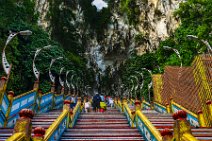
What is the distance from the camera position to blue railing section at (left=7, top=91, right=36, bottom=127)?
10.8 meters

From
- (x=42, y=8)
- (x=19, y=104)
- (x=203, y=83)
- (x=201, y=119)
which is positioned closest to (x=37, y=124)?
(x=19, y=104)

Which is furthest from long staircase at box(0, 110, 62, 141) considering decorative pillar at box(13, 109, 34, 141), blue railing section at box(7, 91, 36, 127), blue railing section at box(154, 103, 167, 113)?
blue railing section at box(154, 103, 167, 113)

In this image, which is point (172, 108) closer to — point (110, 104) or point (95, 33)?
point (110, 104)

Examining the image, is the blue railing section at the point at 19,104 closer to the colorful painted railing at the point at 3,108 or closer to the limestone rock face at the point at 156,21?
the colorful painted railing at the point at 3,108

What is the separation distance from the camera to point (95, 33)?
74375 mm

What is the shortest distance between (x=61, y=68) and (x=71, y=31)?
32001mm

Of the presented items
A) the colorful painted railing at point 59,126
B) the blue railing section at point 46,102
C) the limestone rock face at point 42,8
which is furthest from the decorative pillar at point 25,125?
the limestone rock face at point 42,8

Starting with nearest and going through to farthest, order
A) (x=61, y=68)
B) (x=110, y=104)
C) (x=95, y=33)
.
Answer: (x=110, y=104) → (x=61, y=68) → (x=95, y=33)

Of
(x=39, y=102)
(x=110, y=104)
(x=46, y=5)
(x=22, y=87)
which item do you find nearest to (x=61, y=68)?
(x=22, y=87)

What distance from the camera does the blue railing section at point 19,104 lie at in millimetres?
10795

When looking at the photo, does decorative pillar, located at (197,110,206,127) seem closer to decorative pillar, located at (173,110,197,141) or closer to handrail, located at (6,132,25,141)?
decorative pillar, located at (173,110,197,141)

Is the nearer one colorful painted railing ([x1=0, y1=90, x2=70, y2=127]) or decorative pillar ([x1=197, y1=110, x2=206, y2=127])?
colorful painted railing ([x1=0, y1=90, x2=70, y2=127])

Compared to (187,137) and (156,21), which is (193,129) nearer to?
(187,137)

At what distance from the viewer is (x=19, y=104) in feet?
39.3
